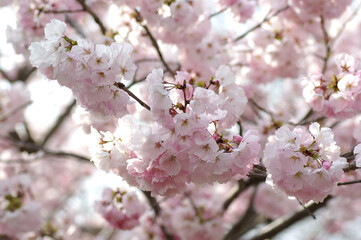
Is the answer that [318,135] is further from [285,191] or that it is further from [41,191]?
[41,191]

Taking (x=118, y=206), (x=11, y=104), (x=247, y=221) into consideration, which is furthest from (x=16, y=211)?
(x=247, y=221)

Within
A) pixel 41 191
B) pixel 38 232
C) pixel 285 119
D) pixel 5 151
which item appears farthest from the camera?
pixel 41 191

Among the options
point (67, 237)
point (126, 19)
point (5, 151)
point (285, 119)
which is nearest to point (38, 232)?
point (67, 237)

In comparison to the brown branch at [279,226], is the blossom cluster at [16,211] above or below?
below

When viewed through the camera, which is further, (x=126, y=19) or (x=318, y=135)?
(x=126, y=19)

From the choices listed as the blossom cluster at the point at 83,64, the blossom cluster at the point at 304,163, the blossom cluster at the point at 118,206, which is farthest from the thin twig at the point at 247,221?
the blossom cluster at the point at 83,64

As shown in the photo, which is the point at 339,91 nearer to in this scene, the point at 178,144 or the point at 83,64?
the point at 178,144

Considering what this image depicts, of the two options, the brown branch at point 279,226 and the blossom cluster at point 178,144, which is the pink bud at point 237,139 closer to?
the blossom cluster at point 178,144
